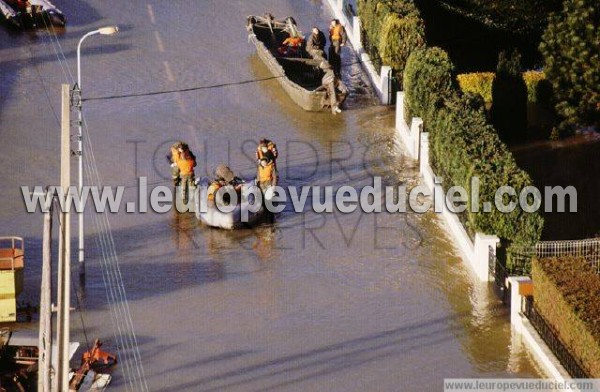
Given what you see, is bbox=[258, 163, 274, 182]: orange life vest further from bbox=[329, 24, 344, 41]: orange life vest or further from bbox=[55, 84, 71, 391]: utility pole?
bbox=[55, 84, 71, 391]: utility pole

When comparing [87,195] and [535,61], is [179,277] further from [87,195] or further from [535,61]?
[535,61]

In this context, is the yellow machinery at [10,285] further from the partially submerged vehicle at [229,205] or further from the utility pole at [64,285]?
the utility pole at [64,285]

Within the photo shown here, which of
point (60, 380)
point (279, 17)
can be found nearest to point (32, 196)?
point (60, 380)

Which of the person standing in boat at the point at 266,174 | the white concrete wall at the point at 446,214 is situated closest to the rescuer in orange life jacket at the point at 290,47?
the white concrete wall at the point at 446,214

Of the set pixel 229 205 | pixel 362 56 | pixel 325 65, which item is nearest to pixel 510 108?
pixel 325 65

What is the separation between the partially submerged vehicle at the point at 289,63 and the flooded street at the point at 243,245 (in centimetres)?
46

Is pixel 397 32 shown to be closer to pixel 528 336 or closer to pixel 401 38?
pixel 401 38

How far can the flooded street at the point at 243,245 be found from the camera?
31.4 metres

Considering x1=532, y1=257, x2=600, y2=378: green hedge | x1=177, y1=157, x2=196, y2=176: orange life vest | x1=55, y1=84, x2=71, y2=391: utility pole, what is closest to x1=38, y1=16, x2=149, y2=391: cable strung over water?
x1=177, y1=157, x2=196, y2=176: orange life vest

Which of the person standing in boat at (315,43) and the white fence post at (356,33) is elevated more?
the white fence post at (356,33)

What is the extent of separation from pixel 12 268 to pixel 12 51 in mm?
18747

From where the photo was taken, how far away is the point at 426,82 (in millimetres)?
41969

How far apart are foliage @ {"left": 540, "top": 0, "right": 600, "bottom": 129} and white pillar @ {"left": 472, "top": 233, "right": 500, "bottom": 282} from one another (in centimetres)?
570

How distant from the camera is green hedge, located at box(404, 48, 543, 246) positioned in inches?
1368
